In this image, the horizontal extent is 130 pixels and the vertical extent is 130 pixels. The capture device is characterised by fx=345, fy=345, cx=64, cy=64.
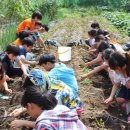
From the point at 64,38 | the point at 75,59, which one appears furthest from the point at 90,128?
the point at 64,38

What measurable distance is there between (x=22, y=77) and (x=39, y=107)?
9.52 ft

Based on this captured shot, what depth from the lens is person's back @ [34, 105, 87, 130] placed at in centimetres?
251

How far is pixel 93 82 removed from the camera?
5699 mm

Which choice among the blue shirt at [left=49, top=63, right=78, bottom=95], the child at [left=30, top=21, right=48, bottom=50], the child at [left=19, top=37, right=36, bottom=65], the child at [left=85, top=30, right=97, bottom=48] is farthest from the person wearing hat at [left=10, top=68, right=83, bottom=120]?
the child at [left=30, top=21, right=48, bottom=50]

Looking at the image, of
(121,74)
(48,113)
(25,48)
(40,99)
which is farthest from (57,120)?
(25,48)

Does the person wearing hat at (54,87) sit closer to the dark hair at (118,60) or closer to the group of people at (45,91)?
the group of people at (45,91)

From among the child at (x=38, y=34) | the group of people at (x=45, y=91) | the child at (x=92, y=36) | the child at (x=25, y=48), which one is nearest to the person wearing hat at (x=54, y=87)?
the group of people at (x=45, y=91)

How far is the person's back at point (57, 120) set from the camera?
98.8 inches

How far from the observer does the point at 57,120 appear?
254 centimetres

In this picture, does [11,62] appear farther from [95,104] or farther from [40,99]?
[40,99]

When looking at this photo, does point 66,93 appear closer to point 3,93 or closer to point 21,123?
point 21,123

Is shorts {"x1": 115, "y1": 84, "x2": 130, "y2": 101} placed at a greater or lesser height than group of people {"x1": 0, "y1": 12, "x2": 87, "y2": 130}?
lesser

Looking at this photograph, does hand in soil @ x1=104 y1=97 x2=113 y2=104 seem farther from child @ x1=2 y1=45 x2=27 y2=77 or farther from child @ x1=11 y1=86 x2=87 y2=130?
child @ x1=11 y1=86 x2=87 y2=130

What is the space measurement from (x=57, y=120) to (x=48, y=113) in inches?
3.3
